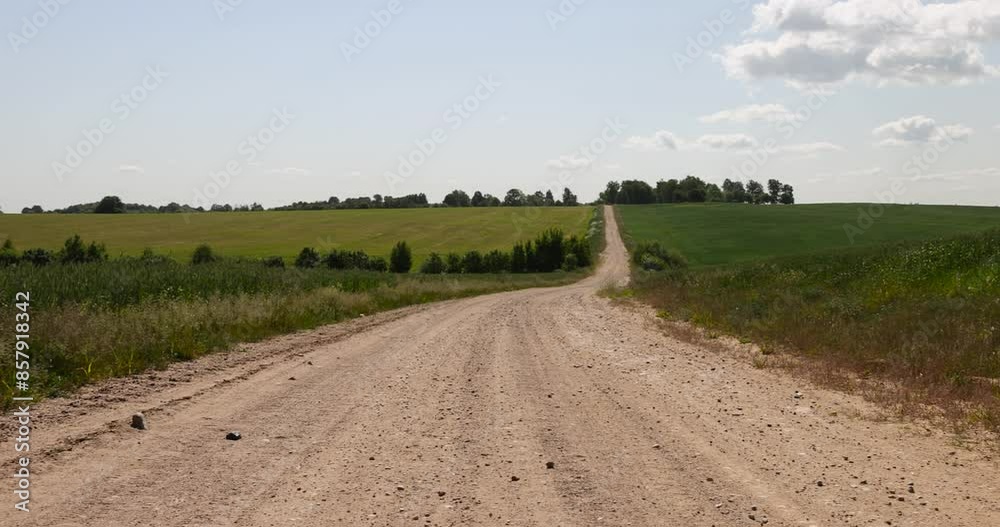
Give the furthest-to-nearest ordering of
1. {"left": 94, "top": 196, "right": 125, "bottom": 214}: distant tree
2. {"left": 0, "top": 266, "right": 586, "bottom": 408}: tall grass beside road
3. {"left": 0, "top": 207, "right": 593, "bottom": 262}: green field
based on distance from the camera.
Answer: {"left": 94, "top": 196, "right": 125, "bottom": 214}: distant tree → {"left": 0, "top": 207, "right": 593, "bottom": 262}: green field → {"left": 0, "top": 266, "right": 586, "bottom": 408}: tall grass beside road

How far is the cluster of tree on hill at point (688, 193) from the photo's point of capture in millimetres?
163625

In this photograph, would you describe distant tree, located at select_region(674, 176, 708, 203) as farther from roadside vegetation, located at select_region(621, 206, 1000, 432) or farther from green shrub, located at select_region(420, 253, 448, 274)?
roadside vegetation, located at select_region(621, 206, 1000, 432)

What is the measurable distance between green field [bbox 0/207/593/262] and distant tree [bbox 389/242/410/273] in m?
4.20

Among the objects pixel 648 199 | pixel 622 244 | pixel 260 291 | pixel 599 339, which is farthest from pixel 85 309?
pixel 648 199

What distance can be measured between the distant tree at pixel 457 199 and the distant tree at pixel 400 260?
94208 mm

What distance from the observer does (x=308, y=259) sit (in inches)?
2505

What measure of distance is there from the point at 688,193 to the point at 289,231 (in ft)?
336

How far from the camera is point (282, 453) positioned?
6762mm

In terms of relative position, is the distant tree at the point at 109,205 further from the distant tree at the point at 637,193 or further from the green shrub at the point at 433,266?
the distant tree at the point at 637,193

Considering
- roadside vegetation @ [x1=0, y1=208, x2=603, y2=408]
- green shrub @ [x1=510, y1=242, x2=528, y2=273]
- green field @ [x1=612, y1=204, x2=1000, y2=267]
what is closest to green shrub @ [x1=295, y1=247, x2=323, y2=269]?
green shrub @ [x1=510, y1=242, x2=528, y2=273]

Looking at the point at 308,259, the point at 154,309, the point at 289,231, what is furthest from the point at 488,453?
the point at 289,231

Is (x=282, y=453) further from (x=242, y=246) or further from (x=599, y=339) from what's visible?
(x=242, y=246)

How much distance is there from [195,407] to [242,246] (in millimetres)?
70111

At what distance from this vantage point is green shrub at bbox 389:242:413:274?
217 feet
